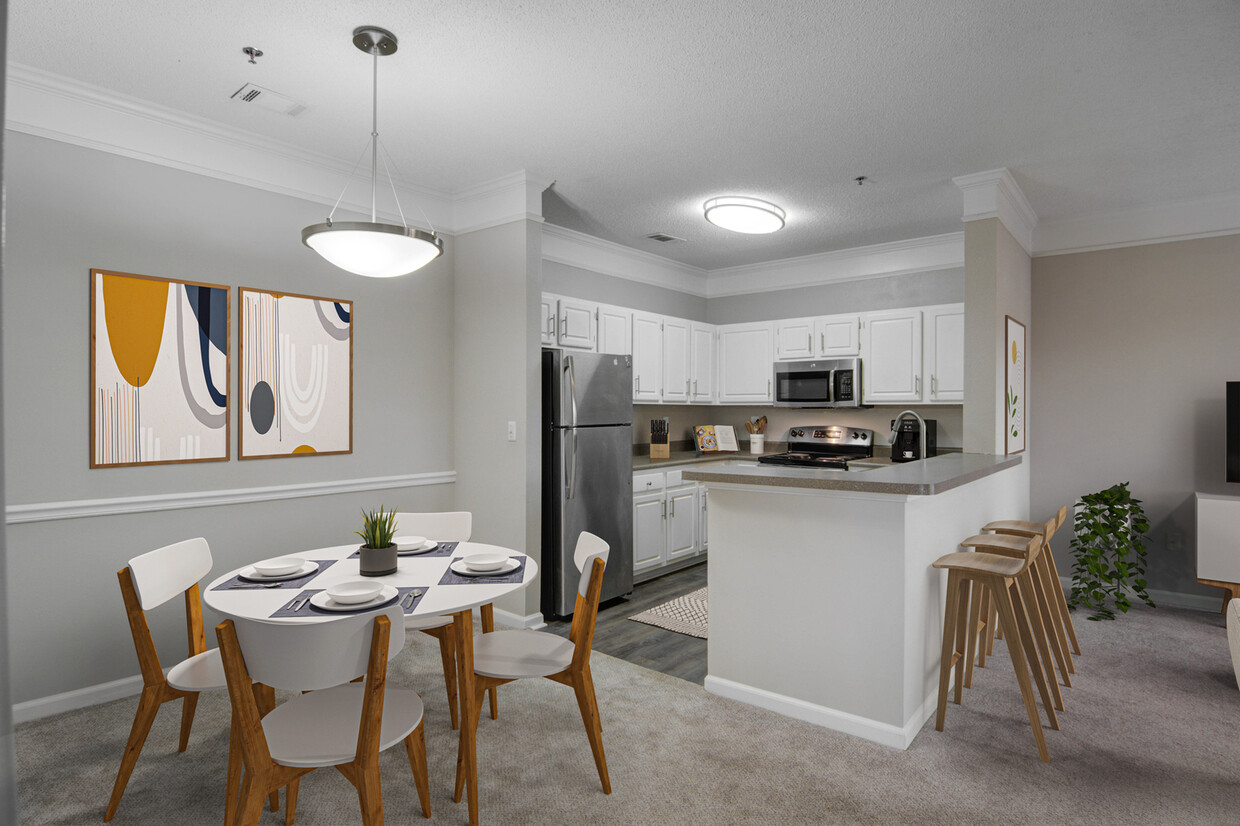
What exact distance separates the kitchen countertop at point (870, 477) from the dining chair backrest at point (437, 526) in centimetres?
107

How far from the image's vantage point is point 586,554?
251cm

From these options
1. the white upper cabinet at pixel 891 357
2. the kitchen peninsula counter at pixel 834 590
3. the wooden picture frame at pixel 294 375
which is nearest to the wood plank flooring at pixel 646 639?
the kitchen peninsula counter at pixel 834 590

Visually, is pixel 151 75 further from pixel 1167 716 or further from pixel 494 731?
pixel 1167 716

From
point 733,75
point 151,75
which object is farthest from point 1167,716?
point 151,75

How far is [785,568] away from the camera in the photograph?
2828 millimetres

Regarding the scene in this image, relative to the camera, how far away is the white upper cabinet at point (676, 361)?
5742 mm

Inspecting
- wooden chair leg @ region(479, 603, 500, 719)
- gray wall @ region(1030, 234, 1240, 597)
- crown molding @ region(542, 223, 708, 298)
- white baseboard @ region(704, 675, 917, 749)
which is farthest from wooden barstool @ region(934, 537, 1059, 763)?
crown molding @ region(542, 223, 708, 298)

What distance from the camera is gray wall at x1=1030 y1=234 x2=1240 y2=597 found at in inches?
169

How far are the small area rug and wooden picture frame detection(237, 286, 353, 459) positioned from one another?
6.68 feet

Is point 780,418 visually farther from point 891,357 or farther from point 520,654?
point 520,654

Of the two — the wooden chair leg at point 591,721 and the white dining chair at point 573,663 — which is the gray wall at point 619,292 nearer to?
the white dining chair at point 573,663

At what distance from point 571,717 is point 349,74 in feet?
9.04

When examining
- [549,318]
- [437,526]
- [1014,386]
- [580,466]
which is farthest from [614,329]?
[1014,386]

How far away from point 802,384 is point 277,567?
14.4 ft
